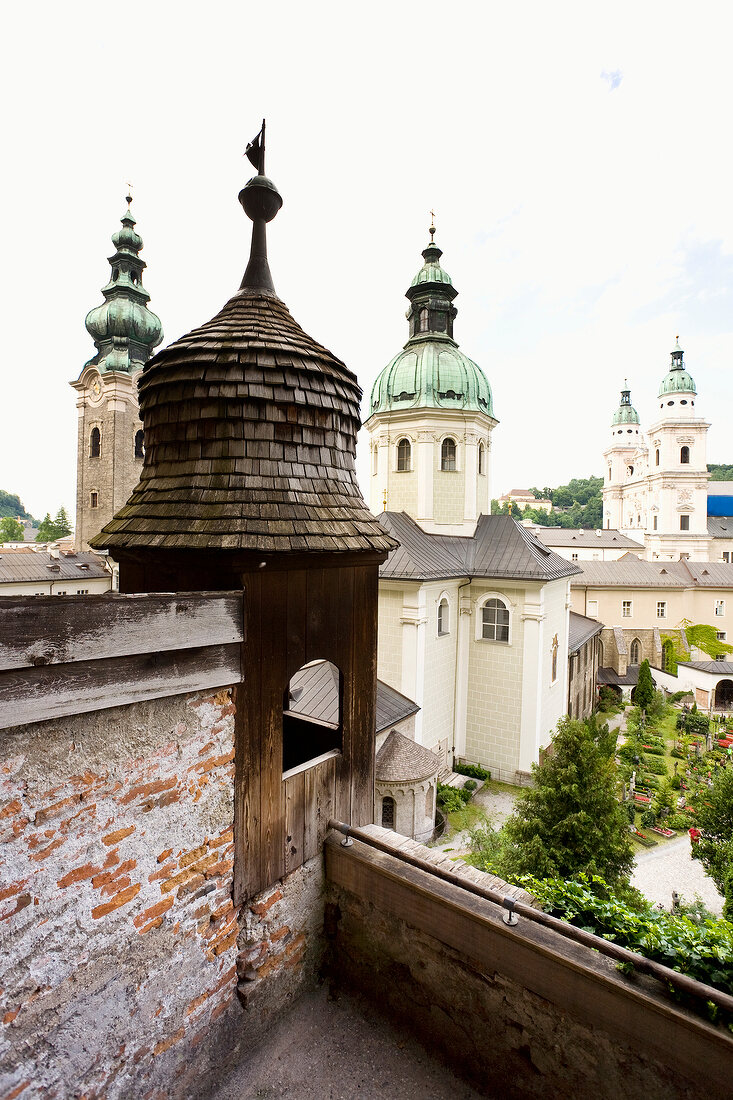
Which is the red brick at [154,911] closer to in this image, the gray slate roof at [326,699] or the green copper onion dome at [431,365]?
the gray slate roof at [326,699]

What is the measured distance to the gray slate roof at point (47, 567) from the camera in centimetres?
2820

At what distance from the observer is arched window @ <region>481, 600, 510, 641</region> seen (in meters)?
16.8

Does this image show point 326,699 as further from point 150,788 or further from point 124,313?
point 124,313

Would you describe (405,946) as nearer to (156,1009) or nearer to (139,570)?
(156,1009)

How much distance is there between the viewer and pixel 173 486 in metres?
3.89

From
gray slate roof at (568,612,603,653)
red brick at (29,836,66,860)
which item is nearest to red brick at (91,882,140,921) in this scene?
red brick at (29,836,66,860)

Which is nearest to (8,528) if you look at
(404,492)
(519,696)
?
(404,492)

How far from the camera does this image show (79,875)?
2.71 metres

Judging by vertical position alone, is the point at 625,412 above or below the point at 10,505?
above

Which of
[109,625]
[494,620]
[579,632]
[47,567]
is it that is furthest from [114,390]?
[109,625]

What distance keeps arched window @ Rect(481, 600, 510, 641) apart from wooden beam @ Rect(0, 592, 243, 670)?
47.4 ft

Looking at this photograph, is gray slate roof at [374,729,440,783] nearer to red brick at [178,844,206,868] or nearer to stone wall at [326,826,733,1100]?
stone wall at [326,826,733,1100]

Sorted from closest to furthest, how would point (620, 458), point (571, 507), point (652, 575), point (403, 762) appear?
1. point (403, 762)
2. point (652, 575)
3. point (620, 458)
4. point (571, 507)

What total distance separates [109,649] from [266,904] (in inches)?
94.4
